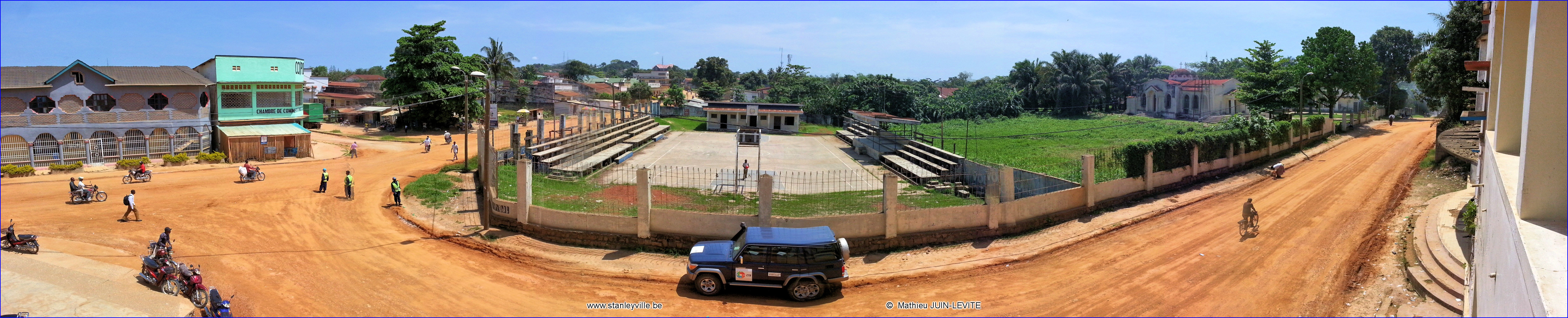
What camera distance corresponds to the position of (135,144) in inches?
1240

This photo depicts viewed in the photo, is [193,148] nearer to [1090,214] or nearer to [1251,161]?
[1090,214]

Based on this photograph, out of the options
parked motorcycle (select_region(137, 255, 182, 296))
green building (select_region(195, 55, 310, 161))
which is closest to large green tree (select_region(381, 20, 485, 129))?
green building (select_region(195, 55, 310, 161))

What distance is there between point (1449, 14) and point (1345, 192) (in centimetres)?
1079

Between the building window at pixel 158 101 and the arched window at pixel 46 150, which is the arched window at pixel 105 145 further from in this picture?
the building window at pixel 158 101

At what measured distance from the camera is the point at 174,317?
11836mm

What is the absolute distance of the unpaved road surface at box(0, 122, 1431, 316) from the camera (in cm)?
1282

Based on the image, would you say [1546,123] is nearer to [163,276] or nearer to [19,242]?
[163,276]

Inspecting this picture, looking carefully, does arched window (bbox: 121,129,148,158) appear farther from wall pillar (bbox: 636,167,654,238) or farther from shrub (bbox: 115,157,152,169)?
wall pillar (bbox: 636,167,654,238)

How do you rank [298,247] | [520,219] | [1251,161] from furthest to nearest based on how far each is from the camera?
1. [1251,161]
2. [520,219]
3. [298,247]

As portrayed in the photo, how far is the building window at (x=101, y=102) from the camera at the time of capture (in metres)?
32.8

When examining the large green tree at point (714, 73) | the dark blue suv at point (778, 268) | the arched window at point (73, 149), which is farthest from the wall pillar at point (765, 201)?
the large green tree at point (714, 73)

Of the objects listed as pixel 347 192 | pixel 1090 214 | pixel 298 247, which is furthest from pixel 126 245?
pixel 1090 214

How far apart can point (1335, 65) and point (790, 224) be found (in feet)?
142

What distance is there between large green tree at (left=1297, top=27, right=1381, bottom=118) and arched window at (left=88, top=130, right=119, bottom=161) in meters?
56.2
